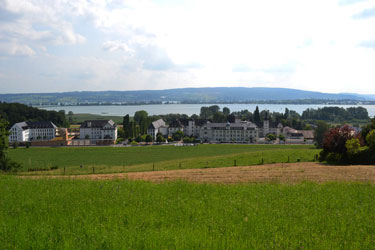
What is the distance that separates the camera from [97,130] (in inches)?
3514

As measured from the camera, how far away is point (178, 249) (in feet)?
22.7

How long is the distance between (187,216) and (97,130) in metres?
83.8

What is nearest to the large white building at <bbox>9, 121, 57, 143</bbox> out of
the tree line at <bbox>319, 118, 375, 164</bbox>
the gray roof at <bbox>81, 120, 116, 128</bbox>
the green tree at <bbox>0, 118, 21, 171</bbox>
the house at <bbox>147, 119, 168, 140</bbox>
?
the gray roof at <bbox>81, 120, 116, 128</bbox>

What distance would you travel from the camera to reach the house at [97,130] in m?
87.5

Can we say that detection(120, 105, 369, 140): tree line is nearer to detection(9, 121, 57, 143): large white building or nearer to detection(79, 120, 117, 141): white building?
detection(79, 120, 117, 141): white building

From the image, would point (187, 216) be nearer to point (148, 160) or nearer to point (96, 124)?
point (148, 160)

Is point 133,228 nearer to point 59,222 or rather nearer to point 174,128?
point 59,222

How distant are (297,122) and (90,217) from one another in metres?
102

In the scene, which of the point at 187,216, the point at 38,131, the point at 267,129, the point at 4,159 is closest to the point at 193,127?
the point at 267,129

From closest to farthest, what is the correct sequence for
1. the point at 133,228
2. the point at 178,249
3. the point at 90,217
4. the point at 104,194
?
the point at 178,249
the point at 133,228
the point at 90,217
the point at 104,194

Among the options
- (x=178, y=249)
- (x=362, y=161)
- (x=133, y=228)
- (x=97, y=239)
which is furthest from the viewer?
(x=362, y=161)

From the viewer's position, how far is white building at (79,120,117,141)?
87.5m

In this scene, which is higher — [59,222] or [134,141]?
[59,222]

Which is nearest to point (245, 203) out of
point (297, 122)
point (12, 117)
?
point (297, 122)
